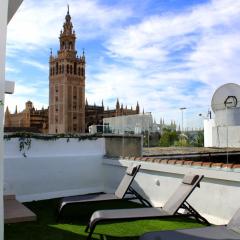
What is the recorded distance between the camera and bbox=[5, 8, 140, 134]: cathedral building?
402 feet

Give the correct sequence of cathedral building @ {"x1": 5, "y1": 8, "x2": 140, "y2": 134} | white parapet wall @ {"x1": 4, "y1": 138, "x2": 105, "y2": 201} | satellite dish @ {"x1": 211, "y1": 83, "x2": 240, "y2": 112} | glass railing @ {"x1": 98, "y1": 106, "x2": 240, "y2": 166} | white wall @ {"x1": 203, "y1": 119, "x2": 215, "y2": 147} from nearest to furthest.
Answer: white parapet wall @ {"x1": 4, "y1": 138, "x2": 105, "y2": 201} → glass railing @ {"x1": 98, "y1": 106, "x2": 240, "y2": 166} → white wall @ {"x1": 203, "y1": 119, "x2": 215, "y2": 147} → satellite dish @ {"x1": 211, "y1": 83, "x2": 240, "y2": 112} → cathedral building @ {"x1": 5, "y1": 8, "x2": 140, "y2": 134}

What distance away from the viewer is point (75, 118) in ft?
410

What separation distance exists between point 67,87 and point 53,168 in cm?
11640

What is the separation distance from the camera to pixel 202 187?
623cm

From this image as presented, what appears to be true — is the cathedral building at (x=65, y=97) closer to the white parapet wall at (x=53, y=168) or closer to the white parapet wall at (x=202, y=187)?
the white parapet wall at (x=53, y=168)

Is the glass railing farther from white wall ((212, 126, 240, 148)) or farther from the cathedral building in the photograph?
the cathedral building

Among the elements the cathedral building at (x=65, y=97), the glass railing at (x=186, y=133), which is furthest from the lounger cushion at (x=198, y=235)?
the cathedral building at (x=65, y=97)

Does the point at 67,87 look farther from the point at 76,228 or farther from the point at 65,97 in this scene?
the point at 76,228

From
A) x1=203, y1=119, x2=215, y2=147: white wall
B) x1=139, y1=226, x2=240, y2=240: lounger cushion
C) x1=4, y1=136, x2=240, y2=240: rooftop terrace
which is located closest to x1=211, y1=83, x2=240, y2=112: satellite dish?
x1=203, y1=119, x2=215, y2=147: white wall

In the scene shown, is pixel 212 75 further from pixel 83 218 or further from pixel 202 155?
pixel 83 218

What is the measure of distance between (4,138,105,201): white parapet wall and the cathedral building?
110675 millimetres

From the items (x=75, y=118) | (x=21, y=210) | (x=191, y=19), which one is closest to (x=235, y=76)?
(x=191, y=19)

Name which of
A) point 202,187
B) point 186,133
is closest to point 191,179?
point 202,187

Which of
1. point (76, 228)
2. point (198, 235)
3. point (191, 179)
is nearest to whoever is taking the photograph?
point (198, 235)
